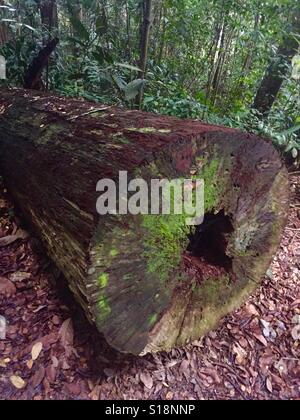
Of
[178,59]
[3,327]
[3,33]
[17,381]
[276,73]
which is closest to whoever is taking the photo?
[17,381]

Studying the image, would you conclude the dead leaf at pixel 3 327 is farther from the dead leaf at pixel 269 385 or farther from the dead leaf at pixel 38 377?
the dead leaf at pixel 269 385

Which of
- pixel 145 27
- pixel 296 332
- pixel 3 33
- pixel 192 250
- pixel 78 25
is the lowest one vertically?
Result: pixel 296 332

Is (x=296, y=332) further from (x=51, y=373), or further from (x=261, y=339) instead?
(x=51, y=373)

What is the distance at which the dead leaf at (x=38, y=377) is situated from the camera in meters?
1.71

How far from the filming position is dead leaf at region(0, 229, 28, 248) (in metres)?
2.55

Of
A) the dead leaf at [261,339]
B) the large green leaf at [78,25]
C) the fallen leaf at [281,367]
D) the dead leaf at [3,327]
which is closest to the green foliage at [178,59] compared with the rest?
the large green leaf at [78,25]

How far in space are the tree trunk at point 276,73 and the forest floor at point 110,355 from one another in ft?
10.7

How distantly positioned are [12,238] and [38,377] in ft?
3.86

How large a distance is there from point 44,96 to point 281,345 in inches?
104

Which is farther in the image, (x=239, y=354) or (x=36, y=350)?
(x=239, y=354)

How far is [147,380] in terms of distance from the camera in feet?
6.04

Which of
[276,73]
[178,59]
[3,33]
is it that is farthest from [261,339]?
[178,59]

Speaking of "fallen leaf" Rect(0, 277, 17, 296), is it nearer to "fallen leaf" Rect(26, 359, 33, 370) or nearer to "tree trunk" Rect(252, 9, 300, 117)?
"fallen leaf" Rect(26, 359, 33, 370)

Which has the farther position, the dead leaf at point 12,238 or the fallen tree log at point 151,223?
the dead leaf at point 12,238
